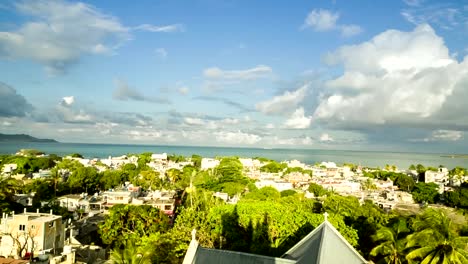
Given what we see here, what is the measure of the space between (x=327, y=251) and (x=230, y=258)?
3.98 metres

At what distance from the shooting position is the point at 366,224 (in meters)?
30.9

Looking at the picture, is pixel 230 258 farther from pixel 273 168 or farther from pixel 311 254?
pixel 273 168

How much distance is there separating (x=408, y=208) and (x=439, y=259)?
47.8 m

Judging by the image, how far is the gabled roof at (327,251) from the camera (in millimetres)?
14218

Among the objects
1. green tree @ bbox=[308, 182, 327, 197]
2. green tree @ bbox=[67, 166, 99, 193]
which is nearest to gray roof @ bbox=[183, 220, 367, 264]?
green tree @ bbox=[67, 166, 99, 193]

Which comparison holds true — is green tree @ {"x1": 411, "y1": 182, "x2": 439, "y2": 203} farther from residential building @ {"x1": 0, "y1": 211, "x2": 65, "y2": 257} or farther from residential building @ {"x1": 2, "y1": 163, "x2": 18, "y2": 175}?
residential building @ {"x1": 2, "y1": 163, "x2": 18, "y2": 175}

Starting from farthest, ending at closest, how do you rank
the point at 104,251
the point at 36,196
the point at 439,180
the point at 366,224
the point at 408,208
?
1. the point at 439,180
2. the point at 408,208
3. the point at 36,196
4. the point at 366,224
5. the point at 104,251

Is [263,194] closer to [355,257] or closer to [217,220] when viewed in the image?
[217,220]

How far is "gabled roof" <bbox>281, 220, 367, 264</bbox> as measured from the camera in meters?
14.2

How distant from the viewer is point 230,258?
15734mm

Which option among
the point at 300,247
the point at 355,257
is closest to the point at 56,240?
the point at 300,247

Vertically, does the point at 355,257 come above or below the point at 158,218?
above

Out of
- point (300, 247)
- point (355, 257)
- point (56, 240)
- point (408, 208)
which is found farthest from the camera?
point (408, 208)

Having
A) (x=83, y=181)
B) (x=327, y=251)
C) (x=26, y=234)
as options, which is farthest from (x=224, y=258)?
(x=83, y=181)
